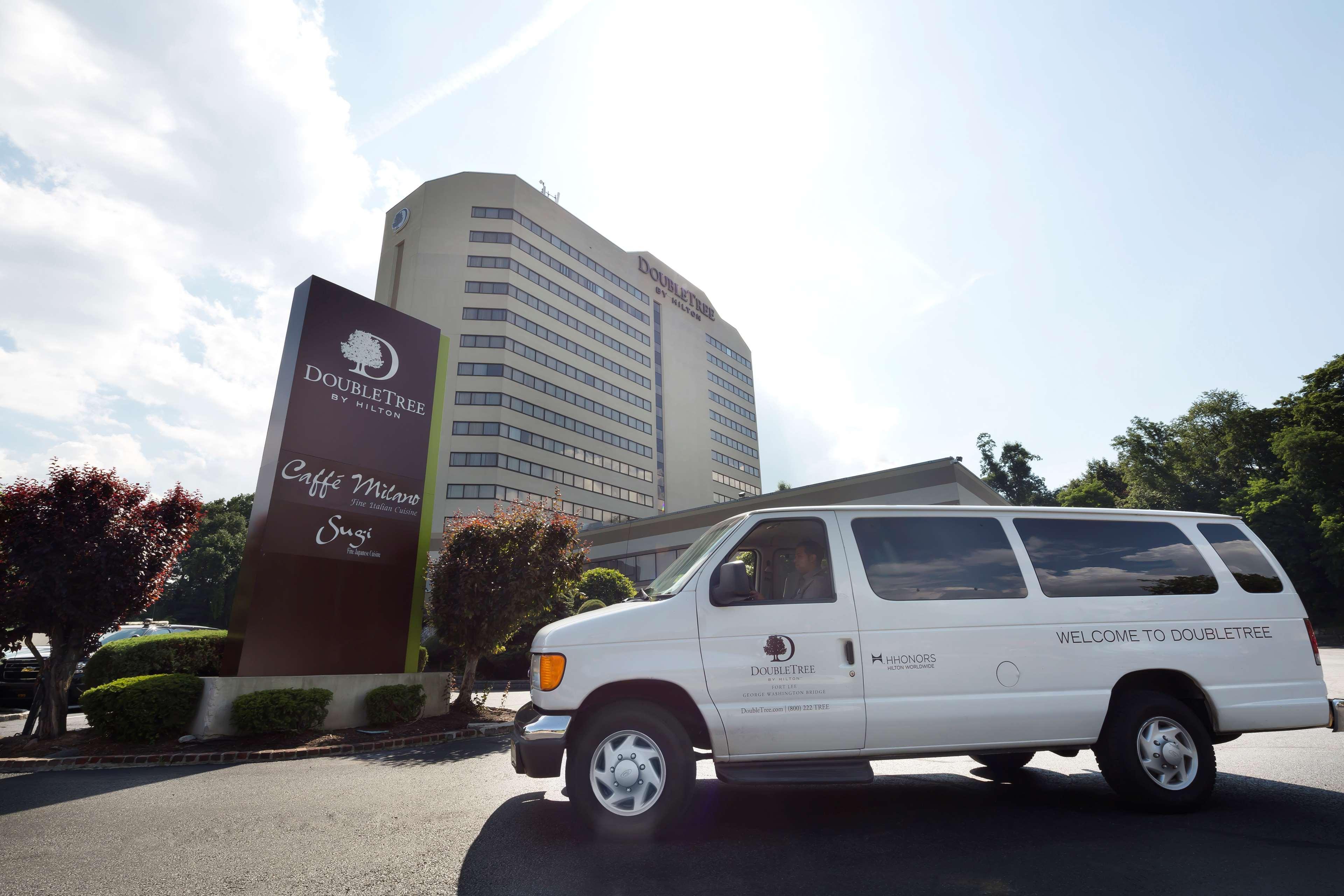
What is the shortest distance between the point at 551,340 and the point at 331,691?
49.2m

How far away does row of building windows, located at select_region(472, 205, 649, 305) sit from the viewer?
57750mm

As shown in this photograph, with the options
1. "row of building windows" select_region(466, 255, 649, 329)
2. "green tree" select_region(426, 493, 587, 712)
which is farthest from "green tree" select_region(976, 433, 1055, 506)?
"green tree" select_region(426, 493, 587, 712)

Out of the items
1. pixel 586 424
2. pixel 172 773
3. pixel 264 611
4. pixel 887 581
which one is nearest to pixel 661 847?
pixel 887 581

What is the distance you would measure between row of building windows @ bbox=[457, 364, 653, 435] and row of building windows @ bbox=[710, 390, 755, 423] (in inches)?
512

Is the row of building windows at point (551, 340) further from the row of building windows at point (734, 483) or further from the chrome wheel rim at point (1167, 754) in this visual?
the chrome wheel rim at point (1167, 754)

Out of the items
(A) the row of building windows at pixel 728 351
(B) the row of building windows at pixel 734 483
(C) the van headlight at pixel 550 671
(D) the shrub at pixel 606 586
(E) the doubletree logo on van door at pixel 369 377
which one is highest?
(A) the row of building windows at pixel 728 351

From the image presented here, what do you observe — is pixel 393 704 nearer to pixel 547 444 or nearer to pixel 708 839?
pixel 708 839

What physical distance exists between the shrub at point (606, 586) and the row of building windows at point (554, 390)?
3071cm

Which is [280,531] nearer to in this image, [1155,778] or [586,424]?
[1155,778]

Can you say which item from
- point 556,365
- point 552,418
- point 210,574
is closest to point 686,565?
point 552,418

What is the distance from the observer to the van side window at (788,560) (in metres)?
4.93

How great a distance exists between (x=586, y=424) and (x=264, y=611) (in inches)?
1961

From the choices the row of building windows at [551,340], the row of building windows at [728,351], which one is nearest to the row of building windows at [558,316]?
the row of building windows at [551,340]

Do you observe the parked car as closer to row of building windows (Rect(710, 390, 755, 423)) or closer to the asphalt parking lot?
the asphalt parking lot
